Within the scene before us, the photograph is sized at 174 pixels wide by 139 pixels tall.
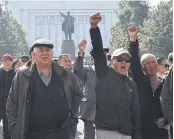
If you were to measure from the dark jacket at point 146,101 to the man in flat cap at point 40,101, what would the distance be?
88 centimetres

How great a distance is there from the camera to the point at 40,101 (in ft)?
14.1

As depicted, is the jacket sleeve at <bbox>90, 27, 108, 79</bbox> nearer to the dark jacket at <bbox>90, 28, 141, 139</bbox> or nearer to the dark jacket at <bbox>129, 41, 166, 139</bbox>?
the dark jacket at <bbox>90, 28, 141, 139</bbox>

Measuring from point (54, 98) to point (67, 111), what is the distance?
23cm

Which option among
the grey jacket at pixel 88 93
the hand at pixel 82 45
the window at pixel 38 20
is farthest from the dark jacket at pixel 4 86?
the window at pixel 38 20

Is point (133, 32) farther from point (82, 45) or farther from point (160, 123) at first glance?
point (160, 123)

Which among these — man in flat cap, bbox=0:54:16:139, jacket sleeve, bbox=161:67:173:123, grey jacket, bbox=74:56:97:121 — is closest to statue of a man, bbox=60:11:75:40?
man in flat cap, bbox=0:54:16:139

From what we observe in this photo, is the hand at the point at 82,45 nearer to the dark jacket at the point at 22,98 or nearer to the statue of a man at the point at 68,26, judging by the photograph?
the dark jacket at the point at 22,98

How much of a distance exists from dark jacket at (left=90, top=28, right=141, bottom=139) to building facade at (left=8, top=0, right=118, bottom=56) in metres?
113

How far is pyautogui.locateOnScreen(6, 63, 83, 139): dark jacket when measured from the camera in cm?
425

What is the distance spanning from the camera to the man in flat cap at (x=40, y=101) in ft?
14.0

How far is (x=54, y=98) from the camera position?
4355 mm

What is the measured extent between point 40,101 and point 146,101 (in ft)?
4.19

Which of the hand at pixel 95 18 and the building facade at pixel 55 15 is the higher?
the building facade at pixel 55 15

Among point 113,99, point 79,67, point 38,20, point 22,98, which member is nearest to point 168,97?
point 113,99
